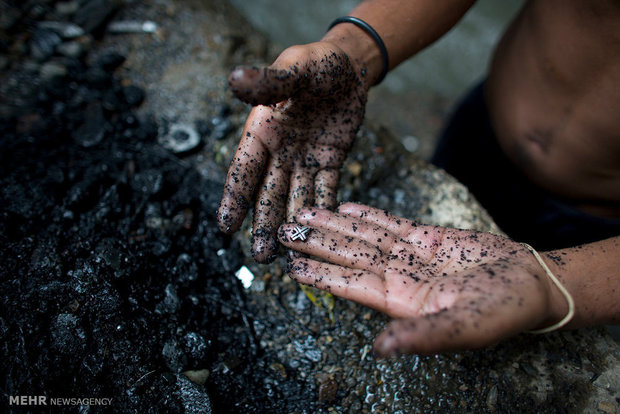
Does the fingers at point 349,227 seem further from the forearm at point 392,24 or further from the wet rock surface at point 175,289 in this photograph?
the forearm at point 392,24

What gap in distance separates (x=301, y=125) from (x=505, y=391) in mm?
1645

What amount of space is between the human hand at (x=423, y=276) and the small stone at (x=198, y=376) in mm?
697

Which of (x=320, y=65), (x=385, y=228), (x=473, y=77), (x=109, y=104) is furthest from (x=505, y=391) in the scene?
(x=473, y=77)

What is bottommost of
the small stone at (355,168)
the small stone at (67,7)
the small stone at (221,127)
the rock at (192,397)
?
the rock at (192,397)

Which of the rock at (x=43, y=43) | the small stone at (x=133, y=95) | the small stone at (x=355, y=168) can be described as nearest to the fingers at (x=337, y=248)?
the small stone at (x=355, y=168)

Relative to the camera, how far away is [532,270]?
4.61 feet

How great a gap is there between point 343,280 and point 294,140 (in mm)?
811

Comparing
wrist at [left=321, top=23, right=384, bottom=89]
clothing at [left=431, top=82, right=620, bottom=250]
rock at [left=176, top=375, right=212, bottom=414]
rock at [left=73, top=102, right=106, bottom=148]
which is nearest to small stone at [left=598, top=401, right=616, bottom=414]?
clothing at [left=431, top=82, right=620, bottom=250]

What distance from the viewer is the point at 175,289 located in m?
1.90

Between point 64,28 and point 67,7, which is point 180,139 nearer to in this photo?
point 64,28

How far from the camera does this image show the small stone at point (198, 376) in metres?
1.68

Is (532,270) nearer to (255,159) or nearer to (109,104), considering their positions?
(255,159)

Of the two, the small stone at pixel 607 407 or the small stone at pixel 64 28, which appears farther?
the small stone at pixel 64 28

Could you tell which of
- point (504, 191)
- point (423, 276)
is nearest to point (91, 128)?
point (423, 276)
